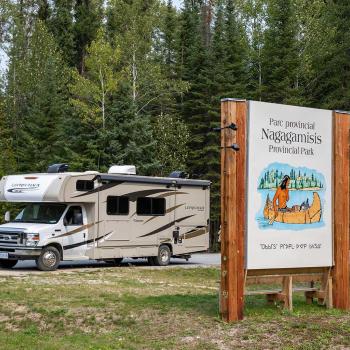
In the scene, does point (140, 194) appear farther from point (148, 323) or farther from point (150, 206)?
point (148, 323)

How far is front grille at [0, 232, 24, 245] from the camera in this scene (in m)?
19.4

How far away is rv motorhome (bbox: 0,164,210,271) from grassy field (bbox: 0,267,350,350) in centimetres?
570

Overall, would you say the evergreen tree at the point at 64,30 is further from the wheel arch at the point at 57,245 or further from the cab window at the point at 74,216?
the wheel arch at the point at 57,245

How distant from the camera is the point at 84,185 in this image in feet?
67.1

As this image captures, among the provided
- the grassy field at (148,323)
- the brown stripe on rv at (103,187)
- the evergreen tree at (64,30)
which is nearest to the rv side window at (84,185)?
the brown stripe on rv at (103,187)

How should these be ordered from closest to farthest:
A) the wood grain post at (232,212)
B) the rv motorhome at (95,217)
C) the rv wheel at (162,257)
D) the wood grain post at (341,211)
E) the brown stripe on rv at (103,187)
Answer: the wood grain post at (232,212), the wood grain post at (341,211), the rv motorhome at (95,217), the brown stripe on rv at (103,187), the rv wheel at (162,257)

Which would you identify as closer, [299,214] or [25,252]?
[299,214]

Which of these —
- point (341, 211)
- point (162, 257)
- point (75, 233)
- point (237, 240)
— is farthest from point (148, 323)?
point (162, 257)

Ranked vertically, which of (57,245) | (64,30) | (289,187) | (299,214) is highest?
(64,30)

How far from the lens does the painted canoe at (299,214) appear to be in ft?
34.8

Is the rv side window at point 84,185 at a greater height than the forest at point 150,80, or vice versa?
the forest at point 150,80

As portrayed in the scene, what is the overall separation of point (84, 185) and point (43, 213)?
4.78 feet

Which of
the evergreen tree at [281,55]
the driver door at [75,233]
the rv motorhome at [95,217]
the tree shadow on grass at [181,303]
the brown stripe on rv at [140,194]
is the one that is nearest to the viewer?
the tree shadow on grass at [181,303]

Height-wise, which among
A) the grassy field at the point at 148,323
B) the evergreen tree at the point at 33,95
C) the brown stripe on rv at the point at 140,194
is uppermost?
the evergreen tree at the point at 33,95
